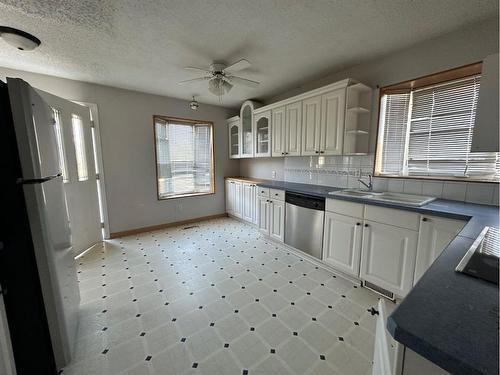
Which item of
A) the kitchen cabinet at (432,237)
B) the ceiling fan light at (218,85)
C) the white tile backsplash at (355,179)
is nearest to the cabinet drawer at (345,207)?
the kitchen cabinet at (432,237)

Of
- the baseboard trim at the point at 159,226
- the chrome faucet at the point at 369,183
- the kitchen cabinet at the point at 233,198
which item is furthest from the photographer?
the kitchen cabinet at the point at 233,198

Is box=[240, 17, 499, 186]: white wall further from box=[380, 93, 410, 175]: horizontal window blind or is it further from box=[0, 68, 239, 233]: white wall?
box=[0, 68, 239, 233]: white wall

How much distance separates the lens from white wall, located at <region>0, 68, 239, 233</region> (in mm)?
3180

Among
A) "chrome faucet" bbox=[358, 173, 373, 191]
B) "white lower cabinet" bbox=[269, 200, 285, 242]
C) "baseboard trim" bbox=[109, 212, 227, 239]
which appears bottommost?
"baseboard trim" bbox=[109, 212, 227, 239]

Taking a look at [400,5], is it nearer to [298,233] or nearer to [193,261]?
[298,233]

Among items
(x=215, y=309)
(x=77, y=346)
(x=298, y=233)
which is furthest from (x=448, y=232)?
(x=77, y=346)

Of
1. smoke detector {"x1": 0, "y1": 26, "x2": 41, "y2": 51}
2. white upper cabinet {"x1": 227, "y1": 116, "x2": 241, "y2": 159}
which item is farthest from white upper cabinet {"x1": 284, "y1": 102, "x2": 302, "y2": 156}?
smoke detector {"x1": 0, "y1": 26, "x2": 41, "y2": 51}

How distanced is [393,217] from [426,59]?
63.3 inches

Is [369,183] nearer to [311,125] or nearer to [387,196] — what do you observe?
[387,196]

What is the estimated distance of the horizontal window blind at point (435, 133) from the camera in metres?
1.94

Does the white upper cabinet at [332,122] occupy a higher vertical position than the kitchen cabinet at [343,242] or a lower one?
higher

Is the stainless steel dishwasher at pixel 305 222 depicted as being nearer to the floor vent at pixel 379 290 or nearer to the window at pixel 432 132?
the floor vent at pixel 379 290

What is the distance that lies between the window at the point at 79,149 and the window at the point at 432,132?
3.95 metres

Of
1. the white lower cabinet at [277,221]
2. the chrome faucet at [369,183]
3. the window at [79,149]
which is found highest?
the window at [79,149]
